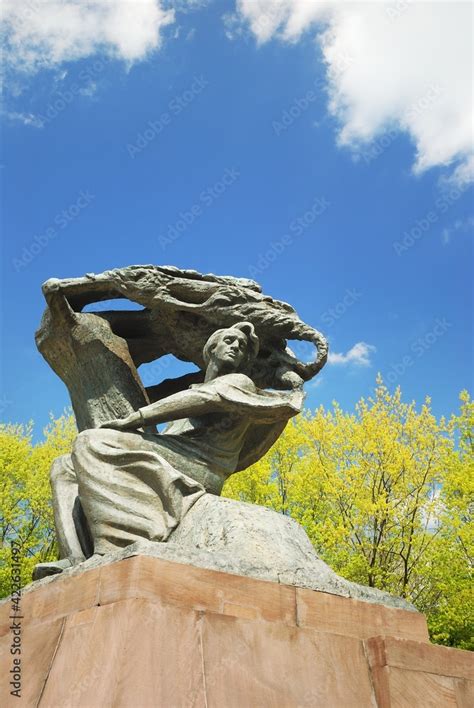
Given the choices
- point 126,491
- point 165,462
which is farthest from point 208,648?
point 165,462

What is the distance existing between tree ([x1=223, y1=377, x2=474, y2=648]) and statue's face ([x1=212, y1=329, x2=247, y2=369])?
10.9m

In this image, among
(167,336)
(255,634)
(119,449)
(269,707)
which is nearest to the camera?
(269,707)

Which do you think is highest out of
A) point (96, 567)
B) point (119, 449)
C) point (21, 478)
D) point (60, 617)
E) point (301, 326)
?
point (21, 478)

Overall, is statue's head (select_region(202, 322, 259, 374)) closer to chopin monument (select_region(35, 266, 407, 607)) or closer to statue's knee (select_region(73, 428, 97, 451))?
chopin monument (select_region(35, 266, 407, 607))

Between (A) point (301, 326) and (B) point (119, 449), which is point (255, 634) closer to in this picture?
(B) point (119, 449)

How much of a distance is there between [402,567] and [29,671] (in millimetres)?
13647

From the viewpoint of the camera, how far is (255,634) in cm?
338

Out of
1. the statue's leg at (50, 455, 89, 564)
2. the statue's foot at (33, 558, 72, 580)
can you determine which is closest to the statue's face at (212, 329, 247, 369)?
the statue's leg at (50, 455, 89, 564)

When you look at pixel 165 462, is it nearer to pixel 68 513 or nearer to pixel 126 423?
pixel 126 423

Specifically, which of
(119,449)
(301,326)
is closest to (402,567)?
(301,326)

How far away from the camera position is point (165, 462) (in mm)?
4406

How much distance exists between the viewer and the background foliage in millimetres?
14906

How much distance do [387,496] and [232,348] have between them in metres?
11.7

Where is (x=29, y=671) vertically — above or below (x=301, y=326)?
below
